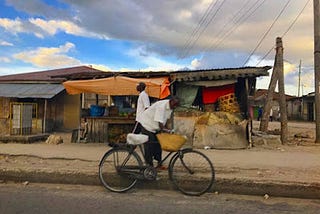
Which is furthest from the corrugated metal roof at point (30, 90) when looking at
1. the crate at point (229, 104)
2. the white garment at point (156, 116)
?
the white garment at point (156, 116)

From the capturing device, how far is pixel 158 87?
12.3 meters

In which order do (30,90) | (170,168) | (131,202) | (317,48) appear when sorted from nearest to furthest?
(131,202) → (170,168) → (317,48) → (30,90)

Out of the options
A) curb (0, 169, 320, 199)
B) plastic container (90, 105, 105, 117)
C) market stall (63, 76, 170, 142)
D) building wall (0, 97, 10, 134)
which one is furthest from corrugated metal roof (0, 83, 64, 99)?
curb (0, 169, 320, 199)

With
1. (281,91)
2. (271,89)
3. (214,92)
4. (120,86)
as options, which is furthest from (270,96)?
(120,86)

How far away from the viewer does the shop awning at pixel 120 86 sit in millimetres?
12305

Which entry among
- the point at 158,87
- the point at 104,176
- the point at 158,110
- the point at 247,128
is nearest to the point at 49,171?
the point at 104,176

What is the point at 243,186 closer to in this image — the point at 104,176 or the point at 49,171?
the point at 104,176

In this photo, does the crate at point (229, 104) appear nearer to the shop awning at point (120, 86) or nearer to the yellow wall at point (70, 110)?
Result: the shop awning at point (120, 86)

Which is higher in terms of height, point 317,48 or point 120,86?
point 317,48

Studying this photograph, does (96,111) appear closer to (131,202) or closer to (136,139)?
(136,139)

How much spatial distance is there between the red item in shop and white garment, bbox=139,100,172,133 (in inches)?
234

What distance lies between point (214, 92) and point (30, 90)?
431 inches

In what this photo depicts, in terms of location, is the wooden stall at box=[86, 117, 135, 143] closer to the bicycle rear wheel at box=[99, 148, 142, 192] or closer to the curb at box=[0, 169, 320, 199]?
the curb at box=[0, 169, 320, 199]

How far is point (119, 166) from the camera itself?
23.5 feet
